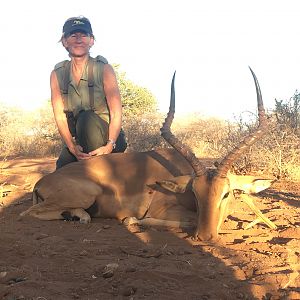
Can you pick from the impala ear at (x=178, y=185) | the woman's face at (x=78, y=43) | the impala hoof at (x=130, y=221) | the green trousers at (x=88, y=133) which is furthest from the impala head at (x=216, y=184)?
the woman's face at (x=78, y=43)

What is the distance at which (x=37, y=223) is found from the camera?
490 cm

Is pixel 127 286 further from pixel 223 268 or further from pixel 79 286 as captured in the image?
pixel 223 268

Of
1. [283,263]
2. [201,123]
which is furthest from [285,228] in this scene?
[201,123]

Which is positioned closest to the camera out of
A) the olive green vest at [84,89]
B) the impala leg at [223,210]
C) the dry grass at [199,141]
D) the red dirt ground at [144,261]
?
the red dirt ground at [144,261]

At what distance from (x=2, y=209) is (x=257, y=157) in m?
5.12

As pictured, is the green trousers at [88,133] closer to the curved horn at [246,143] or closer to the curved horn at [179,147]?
the curved horn at [179,147]

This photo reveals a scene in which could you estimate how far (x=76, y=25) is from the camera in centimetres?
613

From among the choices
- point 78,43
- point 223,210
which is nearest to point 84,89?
point 78,43

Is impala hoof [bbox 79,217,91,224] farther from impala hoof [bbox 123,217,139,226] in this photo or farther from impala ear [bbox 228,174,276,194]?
impala ear [bbox 228,174,276,194]

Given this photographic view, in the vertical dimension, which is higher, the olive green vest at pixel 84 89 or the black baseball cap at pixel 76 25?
the black baseball cap at pixel 76 25

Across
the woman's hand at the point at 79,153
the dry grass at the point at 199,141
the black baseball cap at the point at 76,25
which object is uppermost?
the black baseball cap at the point at 76,25

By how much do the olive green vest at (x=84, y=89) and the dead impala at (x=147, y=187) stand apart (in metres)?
0.94

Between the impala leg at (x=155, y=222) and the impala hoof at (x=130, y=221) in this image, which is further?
the impala hoof at (x=130, y=221)

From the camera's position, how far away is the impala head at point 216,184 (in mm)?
4359
